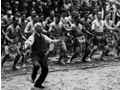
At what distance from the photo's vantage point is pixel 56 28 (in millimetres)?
10445

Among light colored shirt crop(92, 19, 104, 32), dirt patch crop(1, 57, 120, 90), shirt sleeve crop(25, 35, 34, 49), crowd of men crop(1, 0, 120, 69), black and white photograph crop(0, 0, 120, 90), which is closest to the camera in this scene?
shirt sleeve crop(25, 35, 34, 49)

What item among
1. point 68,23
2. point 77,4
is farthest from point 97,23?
point 77,4

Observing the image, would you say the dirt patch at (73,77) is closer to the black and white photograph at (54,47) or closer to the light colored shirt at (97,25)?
the black and white photograph at (54,47)

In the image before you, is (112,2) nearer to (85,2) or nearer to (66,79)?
(85,2)

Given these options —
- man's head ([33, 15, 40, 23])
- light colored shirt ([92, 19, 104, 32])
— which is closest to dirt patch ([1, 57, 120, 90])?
light colored shirt ([92, 19, 104, 32])

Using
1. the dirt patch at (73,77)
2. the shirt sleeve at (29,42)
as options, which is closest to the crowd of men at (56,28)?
the dirt patch at (73,77)

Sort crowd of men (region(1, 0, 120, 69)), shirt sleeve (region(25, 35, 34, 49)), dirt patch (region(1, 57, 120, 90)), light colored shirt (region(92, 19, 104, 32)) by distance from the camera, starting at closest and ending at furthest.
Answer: shirt sleeve (region(25, 35, 34, 49)) → dirt patch (region(1, 57, 120, 90)) → crowd of men (region(1, 0, 120, 69)) → light colored shirt (region(92, 19, 104, 32))

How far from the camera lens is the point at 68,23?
37.3ft

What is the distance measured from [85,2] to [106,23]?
94.6 inches

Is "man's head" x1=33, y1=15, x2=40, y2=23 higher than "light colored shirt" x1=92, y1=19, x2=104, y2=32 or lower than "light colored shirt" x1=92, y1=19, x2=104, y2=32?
higher

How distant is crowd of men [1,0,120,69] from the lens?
A: 31.1 feet

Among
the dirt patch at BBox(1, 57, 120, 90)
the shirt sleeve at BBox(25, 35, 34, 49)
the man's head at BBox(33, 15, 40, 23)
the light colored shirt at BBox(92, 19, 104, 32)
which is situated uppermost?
the man's head at BBox(33, 15, 40, 23)

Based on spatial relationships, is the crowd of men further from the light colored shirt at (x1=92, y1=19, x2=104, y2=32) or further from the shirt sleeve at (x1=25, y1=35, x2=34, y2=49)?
the shirt sleeve at (x1=25, y1=35, x2=34, y2=49)

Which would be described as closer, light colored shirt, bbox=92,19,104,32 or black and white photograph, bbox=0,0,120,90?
black and white photograph, bbox=0,0,120,90
